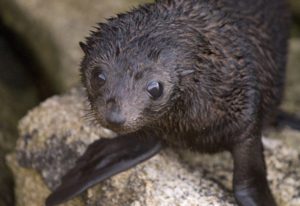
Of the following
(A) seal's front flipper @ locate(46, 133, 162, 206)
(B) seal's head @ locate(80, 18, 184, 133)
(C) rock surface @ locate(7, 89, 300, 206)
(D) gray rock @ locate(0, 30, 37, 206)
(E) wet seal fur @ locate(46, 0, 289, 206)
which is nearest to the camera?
(B) seal's head @ locate(80, 18, 184, 133)

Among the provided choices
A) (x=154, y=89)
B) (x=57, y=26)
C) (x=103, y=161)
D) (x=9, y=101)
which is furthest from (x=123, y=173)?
(x=57, y=26)

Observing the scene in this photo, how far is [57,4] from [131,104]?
14.9 feet

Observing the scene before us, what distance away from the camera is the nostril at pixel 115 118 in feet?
16.3

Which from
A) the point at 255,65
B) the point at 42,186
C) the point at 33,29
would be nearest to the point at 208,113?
the point at 255,65

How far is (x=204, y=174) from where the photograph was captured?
639cm

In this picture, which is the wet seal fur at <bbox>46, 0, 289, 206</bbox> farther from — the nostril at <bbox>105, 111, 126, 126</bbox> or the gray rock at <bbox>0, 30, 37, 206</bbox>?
the gray rock at <bbox>0, 30, 37, 206</bbox>

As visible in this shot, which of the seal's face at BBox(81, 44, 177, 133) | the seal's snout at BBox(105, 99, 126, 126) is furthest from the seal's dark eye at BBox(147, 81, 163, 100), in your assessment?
the seal's snout at BBox(105, 99, 126, 126)

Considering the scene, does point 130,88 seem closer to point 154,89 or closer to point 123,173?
point 154,89

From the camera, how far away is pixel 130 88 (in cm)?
511

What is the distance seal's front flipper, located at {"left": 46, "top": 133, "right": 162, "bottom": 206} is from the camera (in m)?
6.22

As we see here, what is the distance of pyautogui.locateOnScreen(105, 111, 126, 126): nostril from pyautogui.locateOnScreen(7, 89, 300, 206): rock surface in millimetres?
1134

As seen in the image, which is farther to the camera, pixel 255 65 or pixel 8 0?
pixel 8 0

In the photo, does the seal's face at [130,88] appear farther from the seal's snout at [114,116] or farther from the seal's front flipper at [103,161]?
the seal's front flipper at [103,161]

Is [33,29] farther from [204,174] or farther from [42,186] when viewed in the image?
[204,174]
